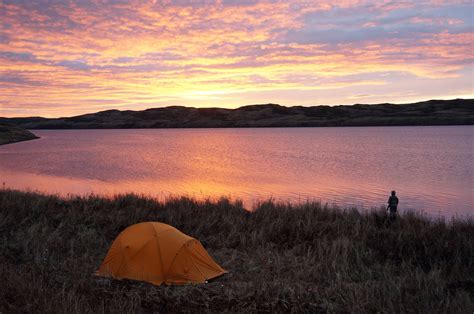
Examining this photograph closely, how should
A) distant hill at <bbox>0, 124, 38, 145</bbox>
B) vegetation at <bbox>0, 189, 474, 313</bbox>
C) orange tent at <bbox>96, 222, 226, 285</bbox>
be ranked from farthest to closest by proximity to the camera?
distant hill at <bbox>0, 124, 38, 145</bbox>, orange tent at <bbox>96, 222, 226, 285</bbox>, vegetation at <bbox>0, 189, 474, 313</bbox>

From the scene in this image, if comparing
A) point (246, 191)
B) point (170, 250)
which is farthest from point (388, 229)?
point (246, 191)

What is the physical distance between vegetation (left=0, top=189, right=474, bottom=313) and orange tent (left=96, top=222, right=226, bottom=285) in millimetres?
359

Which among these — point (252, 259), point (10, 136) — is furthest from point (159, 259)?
point (10, 136)

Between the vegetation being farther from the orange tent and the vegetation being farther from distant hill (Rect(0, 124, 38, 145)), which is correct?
distant hill (Rect(0, 124, 38, 145))

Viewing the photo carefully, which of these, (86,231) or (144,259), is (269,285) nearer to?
(144,259)

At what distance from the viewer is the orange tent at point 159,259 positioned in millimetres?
9922

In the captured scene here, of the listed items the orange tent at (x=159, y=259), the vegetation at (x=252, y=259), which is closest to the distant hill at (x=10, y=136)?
the vegetation at (x=252, y=259)

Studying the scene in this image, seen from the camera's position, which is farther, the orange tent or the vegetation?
the orange tent

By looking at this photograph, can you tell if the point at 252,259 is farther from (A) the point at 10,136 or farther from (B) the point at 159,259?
(A) the point at 10,136

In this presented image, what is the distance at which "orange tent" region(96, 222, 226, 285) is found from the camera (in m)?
9.92

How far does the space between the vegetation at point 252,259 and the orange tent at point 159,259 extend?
1.18ft

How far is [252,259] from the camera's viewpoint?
11344mm

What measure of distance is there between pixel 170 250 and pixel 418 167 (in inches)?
1543

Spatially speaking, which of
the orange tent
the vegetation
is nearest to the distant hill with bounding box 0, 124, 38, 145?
the vegetation
